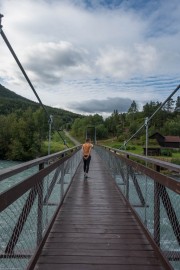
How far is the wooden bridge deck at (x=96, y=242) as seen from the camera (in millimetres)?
2844

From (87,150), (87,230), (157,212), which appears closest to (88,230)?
(87,230)

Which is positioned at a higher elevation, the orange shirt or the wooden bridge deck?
the orange shirt

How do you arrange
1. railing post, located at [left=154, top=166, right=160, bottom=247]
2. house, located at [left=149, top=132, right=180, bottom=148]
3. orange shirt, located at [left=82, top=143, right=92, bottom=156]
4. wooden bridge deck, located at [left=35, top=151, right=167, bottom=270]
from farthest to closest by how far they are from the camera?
1. house, located at [left=149, top=132, right=180, bottom=148]
2. orange shirt, located at [left=82, top=143, right=92, bottom=156]
3. railing post, located at [left=154, top=166, right=160, bottom=247]
4. wooden bridge deck, located at [left=35, top=151, right=167, bottom=270]

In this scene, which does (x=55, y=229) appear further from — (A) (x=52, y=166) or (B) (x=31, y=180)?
(B) (x=31, y=180)

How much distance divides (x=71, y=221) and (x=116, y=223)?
550mm

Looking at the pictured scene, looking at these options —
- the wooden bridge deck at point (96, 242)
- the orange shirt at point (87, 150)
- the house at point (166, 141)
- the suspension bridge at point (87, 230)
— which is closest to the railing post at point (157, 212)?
the suspension bridge at point (87, 230)

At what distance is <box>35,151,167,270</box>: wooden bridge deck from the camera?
284cm

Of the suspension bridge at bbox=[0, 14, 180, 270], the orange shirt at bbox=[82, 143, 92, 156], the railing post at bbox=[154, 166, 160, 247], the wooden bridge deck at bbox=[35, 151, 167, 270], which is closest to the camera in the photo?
the suspension bridge at bbox=[0, 14, 180, 270]

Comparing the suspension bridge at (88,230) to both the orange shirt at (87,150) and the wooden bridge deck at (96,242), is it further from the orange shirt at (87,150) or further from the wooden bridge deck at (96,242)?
the orange shirt at (87,150)

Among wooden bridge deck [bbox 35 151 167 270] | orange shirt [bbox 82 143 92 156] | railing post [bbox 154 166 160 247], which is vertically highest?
orange shirt [bbox 82 143 92 156]

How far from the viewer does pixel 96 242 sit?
342 centimetres

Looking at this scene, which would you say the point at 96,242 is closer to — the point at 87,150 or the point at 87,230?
the point at 87,230

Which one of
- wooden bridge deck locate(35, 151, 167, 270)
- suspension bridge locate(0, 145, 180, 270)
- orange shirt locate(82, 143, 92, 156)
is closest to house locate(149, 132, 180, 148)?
orange shirt locate(82, 143, 92, 156)

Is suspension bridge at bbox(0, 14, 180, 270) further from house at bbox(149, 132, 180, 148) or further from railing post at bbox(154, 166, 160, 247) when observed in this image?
house at bbox(149, 132, 180, 148)
